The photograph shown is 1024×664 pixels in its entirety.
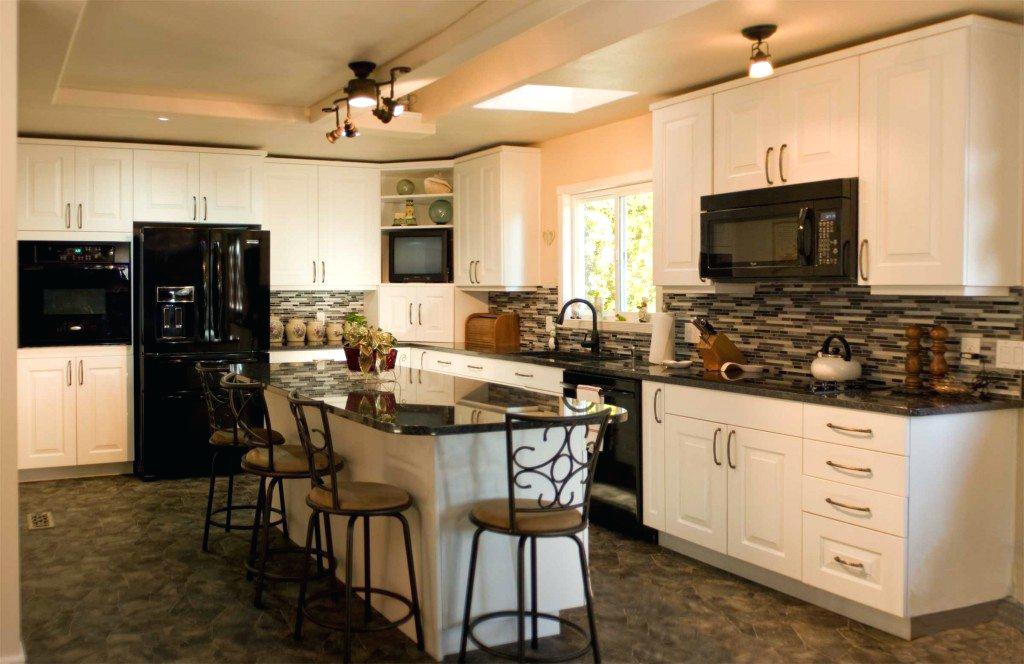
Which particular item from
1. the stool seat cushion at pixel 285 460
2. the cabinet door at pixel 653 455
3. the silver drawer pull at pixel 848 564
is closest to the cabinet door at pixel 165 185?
the stool seat cushion at pixel 285 460

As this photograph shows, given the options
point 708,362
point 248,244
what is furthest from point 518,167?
point 708,362

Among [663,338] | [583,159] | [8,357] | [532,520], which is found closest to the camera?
[532,520]

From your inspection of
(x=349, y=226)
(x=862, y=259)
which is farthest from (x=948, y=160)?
(x=349, y=226)

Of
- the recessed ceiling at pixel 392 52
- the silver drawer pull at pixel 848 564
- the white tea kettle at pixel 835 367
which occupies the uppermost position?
the recessed ceiling at pixel 392 52

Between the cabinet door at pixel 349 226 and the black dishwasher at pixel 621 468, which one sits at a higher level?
the cabinet door at pixel 349 226

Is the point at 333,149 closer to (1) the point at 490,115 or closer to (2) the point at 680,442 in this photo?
(1) the point at 490,115

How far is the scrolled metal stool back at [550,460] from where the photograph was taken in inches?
111

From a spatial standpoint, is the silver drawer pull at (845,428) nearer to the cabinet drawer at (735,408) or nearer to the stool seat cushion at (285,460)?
the cabinet drawer at (735,408)

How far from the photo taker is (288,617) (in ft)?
11.6

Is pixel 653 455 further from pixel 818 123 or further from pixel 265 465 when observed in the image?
pixel 265 465

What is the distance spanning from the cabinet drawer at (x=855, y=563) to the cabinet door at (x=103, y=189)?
4.94m

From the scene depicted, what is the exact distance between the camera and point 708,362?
4484 millimetres

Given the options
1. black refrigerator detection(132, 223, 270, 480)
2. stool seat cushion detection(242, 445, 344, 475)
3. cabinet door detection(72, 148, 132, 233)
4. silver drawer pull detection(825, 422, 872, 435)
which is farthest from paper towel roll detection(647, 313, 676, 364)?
cabinet door detection(72, 148, 132, 233)

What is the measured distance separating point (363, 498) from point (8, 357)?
1.25m
